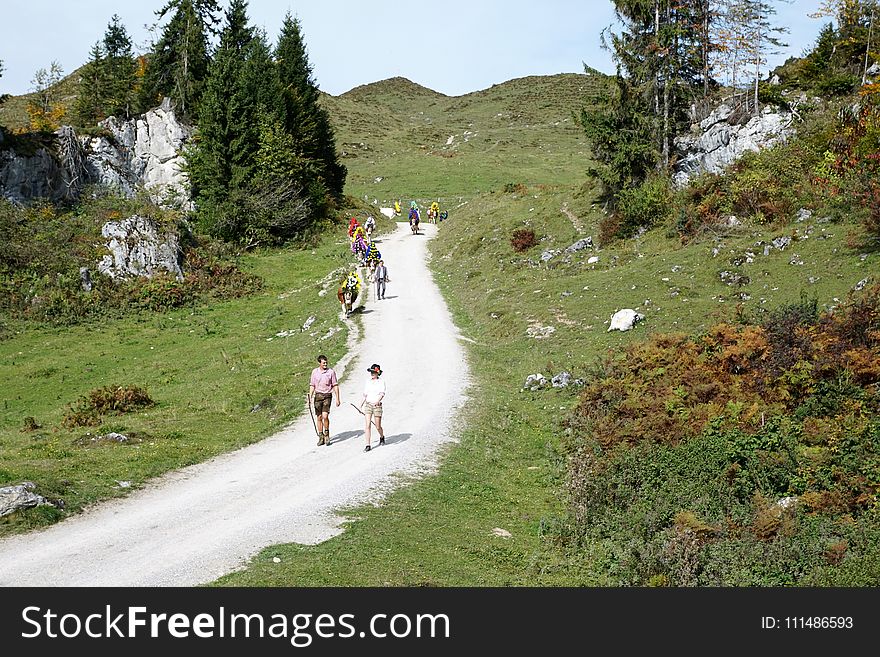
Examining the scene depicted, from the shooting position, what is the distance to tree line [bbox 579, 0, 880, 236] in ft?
122

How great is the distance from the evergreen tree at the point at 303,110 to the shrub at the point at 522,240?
1015 inches

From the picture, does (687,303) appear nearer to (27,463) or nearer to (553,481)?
(553,481)

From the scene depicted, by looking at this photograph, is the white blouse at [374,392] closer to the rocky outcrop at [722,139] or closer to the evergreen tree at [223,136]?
the rocky outcrop at [722,139]

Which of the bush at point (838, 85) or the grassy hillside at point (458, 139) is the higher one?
the grassy hillside at point (458, 139)

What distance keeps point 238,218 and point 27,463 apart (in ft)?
128

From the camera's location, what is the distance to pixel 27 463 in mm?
15102


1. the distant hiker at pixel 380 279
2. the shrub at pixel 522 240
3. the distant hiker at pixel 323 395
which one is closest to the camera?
the distant hiker at pixel 323 395

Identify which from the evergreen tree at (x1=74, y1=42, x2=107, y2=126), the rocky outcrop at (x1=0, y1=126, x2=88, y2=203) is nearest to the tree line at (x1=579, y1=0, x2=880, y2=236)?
the rocky outcrop at (x1=0, y1=126, x2=88, y2=203)

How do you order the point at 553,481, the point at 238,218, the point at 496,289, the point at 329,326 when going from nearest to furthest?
the point at 553,481
the point at 329,326
the point at 496,289
the point at 238,218

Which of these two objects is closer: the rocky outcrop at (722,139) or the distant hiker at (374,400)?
the distant hiker at (374,400)

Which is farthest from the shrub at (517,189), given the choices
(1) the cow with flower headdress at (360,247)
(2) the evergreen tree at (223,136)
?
(2) the evergreen tree at (223,136)

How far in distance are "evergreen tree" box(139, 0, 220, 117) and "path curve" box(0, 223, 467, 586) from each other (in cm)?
4520

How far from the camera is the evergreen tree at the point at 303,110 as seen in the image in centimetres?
6225
